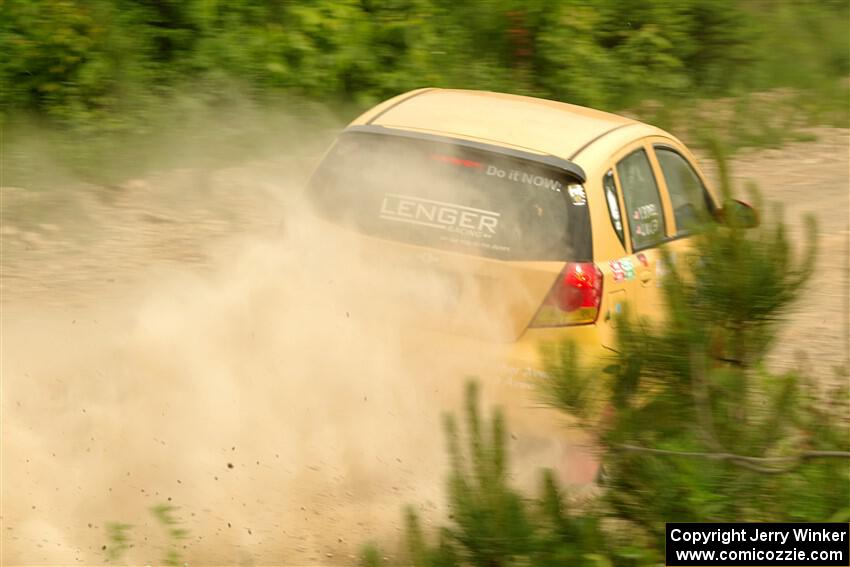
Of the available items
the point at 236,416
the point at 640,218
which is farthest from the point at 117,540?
the point at 640,218

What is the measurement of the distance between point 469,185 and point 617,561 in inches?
102

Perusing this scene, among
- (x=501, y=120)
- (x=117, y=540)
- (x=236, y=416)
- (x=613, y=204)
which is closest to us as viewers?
(x=117, y=540)

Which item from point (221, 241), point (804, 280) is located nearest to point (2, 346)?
point (221, 241)

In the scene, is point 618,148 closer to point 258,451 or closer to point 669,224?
point 669,224

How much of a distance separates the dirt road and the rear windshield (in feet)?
0.96

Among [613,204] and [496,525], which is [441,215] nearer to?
[613,204]

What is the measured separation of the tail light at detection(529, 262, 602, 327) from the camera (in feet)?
18.2

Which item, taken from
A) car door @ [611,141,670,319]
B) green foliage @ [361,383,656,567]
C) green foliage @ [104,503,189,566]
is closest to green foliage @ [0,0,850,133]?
car door @ [611,141,670,319]

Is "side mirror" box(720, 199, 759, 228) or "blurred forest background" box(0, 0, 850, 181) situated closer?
"side mirror" box(720, 199, 759, 228)

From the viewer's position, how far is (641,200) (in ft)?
20.7

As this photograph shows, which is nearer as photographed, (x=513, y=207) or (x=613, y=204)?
(x=513, y=207)

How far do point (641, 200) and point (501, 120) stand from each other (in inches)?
36.7

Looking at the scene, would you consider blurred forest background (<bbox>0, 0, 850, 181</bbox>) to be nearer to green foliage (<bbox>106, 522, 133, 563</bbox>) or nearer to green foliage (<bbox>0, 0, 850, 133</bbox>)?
green foliage (<bbox>0, 0, 850, 133</bbox>)

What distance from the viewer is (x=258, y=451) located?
5688mm
